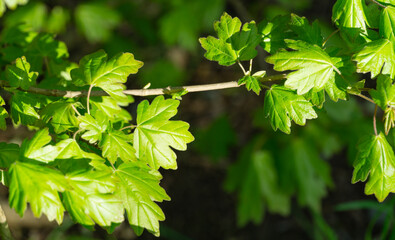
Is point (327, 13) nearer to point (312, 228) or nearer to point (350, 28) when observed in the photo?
point (312, 228)

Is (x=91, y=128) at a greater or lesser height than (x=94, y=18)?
greater

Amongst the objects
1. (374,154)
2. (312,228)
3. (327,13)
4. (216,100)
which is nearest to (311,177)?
(312,228)

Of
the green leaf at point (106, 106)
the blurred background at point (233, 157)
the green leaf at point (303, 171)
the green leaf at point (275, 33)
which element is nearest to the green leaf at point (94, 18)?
the blurred background at point (233, 157)

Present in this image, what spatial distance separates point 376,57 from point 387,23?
12 centimetres

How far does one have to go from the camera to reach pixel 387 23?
1.15 metres

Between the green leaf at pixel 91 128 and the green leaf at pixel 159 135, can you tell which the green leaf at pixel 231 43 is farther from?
the green leaf at pixel 91 128

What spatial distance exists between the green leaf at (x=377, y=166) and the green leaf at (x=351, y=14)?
1.04ft

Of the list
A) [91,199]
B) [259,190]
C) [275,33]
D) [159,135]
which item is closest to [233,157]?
[259,190]

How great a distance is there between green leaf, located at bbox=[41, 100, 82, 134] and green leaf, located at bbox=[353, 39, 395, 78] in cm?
76

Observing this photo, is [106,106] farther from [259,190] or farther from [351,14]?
[259,190]

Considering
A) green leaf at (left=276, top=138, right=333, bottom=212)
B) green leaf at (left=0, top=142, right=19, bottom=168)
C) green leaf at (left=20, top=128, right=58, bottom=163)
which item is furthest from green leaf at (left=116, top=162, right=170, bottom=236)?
green leaf at (left=276, top=138, right=333, bottom=212)

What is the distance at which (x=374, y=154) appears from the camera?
1.21 metres

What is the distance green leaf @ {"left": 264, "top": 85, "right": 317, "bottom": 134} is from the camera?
3.88 ft

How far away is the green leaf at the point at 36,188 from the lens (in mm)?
970
